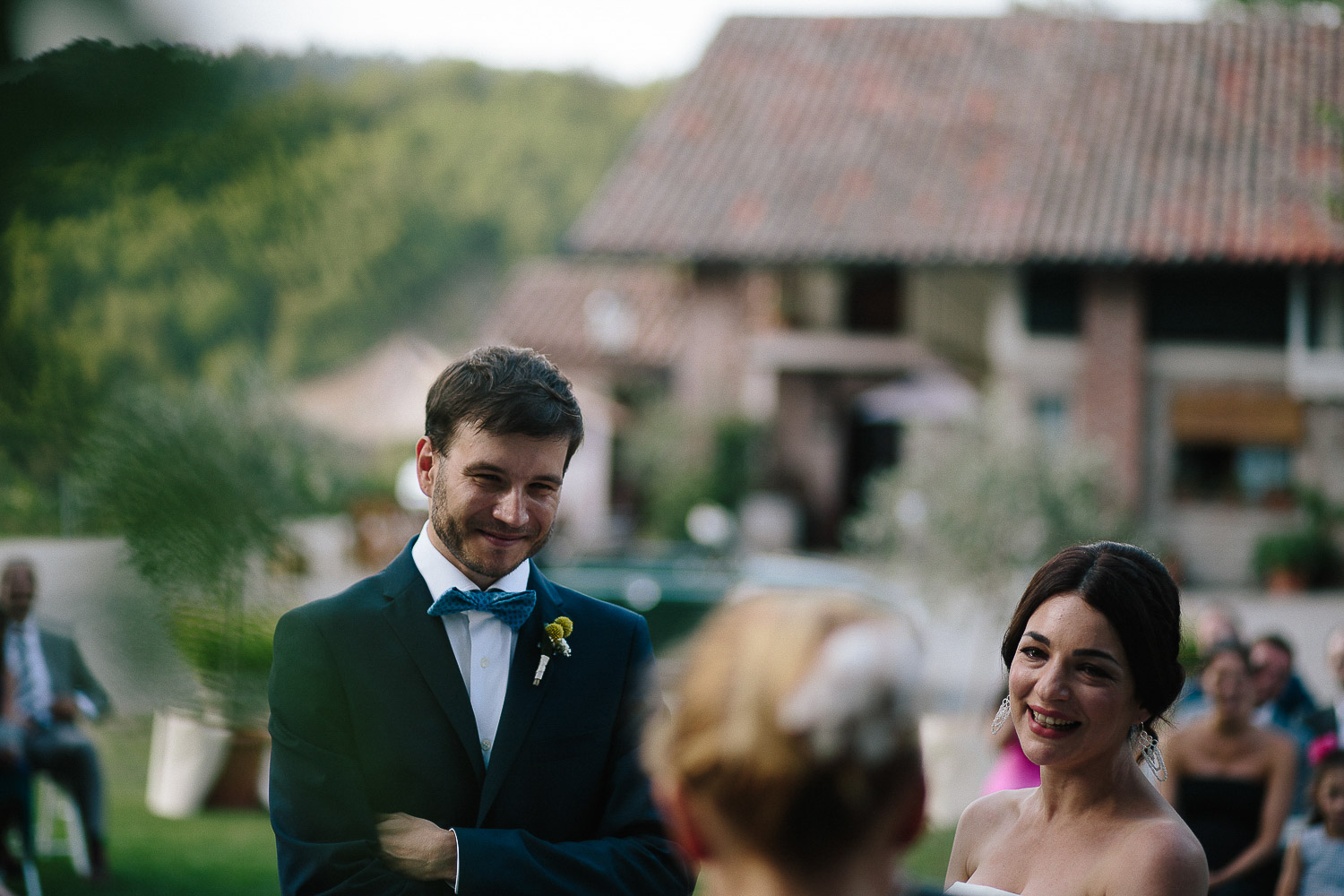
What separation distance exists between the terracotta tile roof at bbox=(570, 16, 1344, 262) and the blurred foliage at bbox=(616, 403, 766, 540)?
2.91m

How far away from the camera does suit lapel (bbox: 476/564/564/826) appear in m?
2.26

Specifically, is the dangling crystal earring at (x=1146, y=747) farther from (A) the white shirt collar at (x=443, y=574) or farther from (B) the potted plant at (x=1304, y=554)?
(B) the potted plant at (x=1304, y=554)

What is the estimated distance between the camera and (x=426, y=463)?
2.44m

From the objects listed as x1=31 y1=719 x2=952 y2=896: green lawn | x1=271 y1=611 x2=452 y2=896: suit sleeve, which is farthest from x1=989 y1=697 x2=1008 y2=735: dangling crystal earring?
x1=31 y1=719 x2=952 y2=896: green lawn

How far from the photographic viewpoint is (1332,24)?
23.5 m

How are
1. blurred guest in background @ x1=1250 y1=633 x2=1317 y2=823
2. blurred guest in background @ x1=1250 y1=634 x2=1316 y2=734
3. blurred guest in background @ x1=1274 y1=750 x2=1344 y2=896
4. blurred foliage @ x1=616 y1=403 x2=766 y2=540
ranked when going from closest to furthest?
1. blurred guest in background @ x1=1274 y1=750 x2=1344 y2=896
2. blurred guest in background @ x1=1250 y1=633 x2=1317 y2=823
3. blurred guest in background @ x1=1250 y1=634 x2=1316 y2=734
4. blurred foliage @ x1=616 y1=403 x2=766 y2=540

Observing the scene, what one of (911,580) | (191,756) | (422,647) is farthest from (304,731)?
(911,580)

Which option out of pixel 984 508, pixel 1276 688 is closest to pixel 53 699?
pixel 1276 688

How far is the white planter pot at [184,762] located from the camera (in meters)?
7.99

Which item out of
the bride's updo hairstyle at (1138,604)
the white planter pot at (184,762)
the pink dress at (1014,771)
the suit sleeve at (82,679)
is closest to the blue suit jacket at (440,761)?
the bride's updo hairstyle at (1138,604)

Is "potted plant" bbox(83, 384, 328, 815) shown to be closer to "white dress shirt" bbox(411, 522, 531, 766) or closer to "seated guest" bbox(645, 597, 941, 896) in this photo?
"white dress shirt" bbox(411, 522, 531, 766)

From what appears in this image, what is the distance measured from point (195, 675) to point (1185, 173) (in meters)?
19.4

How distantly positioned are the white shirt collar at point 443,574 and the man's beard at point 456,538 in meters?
0.02

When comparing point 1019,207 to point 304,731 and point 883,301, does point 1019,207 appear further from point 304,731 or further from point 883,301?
point 304,731
